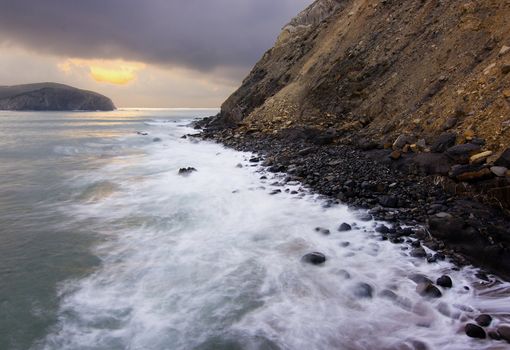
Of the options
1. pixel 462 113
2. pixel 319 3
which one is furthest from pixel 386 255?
pixel 319 3

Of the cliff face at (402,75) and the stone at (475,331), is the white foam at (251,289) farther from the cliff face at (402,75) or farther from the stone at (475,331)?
the cliff face at (402,75)

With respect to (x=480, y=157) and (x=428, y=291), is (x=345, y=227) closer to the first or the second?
(x=428, y=291)

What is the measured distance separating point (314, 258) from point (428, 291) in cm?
203

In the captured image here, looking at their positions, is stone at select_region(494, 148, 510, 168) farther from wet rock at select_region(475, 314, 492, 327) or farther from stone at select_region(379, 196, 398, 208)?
wet rock at select_region(475, 314, 492, 327)

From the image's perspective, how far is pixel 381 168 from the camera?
10.8 meters

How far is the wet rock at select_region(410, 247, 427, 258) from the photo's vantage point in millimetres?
6406

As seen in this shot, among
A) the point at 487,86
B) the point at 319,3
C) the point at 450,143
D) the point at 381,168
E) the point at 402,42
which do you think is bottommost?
the point at 381,168

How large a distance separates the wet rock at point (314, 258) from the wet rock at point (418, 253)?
1613 millimetres

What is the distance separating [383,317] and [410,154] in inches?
282

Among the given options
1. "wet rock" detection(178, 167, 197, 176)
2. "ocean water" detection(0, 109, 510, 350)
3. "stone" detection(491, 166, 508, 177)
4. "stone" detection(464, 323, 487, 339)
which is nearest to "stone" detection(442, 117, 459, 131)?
"stone" detection(491, 166, 508, 177)

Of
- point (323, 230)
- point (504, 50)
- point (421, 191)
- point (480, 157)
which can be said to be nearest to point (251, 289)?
point (323, 230)

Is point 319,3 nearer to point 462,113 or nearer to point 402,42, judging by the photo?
point 402,42

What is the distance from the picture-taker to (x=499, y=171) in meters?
7.66

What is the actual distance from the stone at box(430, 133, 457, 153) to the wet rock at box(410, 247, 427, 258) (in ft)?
15.1
